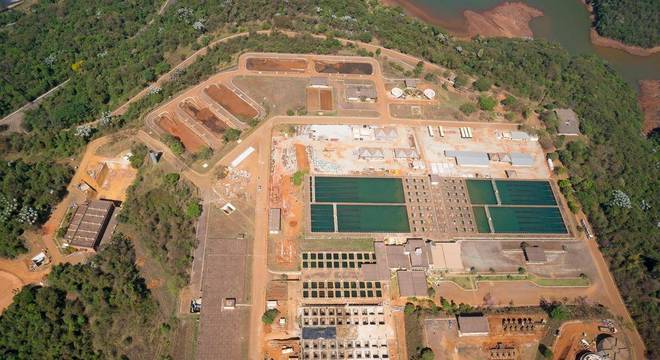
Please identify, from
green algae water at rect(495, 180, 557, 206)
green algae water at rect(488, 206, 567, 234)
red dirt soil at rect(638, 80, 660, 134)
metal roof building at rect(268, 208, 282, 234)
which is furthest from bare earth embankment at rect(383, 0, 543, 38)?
metal roof building at rect(268, 208, 282, 234)

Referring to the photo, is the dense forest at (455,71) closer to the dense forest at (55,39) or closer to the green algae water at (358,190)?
the dense forest at (55,39)

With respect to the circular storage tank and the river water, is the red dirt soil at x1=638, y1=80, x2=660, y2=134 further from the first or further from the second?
the circular storage tank

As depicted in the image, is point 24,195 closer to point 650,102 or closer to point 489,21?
point 489,21

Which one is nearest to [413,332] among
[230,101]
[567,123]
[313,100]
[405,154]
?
[405,154]

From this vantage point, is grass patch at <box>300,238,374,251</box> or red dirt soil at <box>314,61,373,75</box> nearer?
grass patch at <box>300,238,374,251</box>

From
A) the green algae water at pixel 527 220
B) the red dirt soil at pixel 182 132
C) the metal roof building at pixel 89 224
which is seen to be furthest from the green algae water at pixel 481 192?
the metal roof building at pixel 89 224

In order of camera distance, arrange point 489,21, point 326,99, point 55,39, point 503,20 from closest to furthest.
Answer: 1. point 326,99
2. point 55,39
3. point 489,21
4. point 503,20
